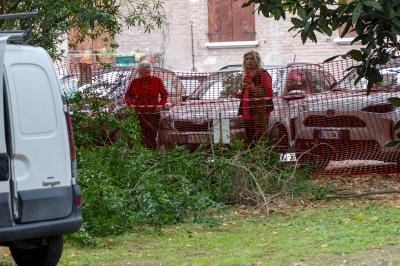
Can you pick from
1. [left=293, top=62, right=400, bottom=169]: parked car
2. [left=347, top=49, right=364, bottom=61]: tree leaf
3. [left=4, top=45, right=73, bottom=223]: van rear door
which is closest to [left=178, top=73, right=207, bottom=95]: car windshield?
[left=293, top=62, right=400, bottom=169]: parked car

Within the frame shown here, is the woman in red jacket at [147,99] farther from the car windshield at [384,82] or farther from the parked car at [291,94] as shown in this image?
the car windshield at [384,82]

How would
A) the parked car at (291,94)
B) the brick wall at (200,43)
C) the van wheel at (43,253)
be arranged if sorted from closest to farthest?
1. the van wheel at (43,253)
2. the parked car at (291,94)
3. the brick wall at (200,43)

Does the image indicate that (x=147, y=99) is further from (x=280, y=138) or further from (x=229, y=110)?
(x=280, y=138)

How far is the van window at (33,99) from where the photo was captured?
8242mm

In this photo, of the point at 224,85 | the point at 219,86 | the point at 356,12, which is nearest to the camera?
the point at 356,12

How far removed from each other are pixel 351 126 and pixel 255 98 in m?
1.44

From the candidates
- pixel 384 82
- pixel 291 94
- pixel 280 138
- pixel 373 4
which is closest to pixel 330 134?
pixel 280 138

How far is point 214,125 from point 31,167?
21.5 feet

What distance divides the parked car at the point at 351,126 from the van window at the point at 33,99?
6.67m

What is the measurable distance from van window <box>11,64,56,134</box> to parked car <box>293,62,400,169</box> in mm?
6669

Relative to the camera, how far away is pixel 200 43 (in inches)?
1304

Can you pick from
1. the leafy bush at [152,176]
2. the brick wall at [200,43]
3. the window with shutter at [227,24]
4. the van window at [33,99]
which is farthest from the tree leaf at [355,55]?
the window with shutter at [227,24]

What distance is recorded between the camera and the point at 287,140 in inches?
566

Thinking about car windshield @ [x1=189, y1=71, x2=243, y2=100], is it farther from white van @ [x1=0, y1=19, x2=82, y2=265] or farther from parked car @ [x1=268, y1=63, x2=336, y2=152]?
white van @ [x1=0, y1=19, x2=82, y2=265]
